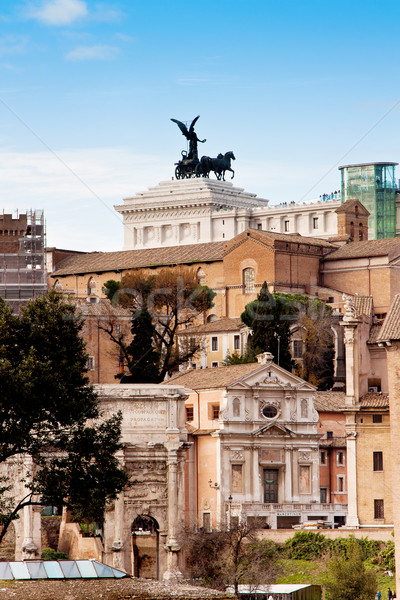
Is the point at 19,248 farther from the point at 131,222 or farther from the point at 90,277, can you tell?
the point at 131,222

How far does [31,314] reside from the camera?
1809 inches

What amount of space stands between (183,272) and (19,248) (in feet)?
40.5

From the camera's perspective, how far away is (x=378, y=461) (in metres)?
63.0

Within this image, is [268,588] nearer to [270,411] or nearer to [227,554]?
[227,554]

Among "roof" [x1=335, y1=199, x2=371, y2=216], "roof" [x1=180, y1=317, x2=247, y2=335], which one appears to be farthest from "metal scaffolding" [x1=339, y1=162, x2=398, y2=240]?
"roof" [x1=180, y1=317, x2=247, y2=335]

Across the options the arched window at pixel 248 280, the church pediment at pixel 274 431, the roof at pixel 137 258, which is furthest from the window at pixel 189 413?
the roof at pixel 137 258

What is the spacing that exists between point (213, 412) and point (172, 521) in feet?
37.3

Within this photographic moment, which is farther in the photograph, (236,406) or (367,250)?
(367,250)

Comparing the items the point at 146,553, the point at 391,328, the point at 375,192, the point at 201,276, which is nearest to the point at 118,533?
the point at 146,553

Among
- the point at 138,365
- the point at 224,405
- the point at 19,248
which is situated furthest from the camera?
the point at 19,248

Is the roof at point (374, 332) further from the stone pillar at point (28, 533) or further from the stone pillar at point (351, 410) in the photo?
the stone pillar at point (28, 533)

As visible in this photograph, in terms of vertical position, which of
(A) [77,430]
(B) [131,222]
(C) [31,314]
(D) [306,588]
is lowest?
(D) [306,588]

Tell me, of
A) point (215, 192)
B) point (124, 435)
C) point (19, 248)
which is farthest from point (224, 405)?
point (215, 192)

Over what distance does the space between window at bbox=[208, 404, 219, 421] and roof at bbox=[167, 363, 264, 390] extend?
0.89 metres
